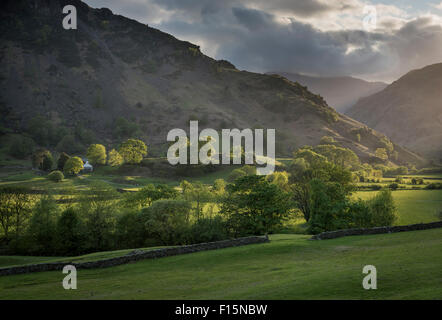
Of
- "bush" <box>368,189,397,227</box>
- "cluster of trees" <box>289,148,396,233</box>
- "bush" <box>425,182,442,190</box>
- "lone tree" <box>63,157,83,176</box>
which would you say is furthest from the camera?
"lone tree" <box>63,157,83,176</box>

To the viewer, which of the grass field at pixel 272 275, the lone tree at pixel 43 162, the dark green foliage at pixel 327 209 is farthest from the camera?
the lone tree at pixel 43 162

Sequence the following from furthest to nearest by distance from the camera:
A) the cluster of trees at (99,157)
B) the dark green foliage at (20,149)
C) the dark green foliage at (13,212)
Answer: the dark green foliage at (20,149), the cluster of trees at (99,157), the dark green foliage at (13,212)

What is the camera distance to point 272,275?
22031 millimetres

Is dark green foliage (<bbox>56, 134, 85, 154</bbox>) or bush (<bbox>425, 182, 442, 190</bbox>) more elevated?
dark green foliage (<bbox>56, 134, 85, 154</bbox>)

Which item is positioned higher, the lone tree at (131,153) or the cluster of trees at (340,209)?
the lone tree at (131,153)

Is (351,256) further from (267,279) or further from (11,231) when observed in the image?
(11,231)

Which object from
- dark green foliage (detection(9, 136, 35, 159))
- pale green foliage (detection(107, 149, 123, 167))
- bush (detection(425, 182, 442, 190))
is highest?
dark green foliage (detection(9, 136, 35, 159))

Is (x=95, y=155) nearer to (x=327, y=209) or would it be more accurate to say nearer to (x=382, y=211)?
(x=327, y=209)

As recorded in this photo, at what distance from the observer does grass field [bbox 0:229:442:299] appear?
54.0 feet

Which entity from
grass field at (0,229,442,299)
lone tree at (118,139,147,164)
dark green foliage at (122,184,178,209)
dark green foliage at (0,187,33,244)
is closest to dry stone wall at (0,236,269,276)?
grass field at (0,229,442,299)

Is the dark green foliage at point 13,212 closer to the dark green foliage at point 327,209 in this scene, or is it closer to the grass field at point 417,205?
the dark green foliage at point 327,209

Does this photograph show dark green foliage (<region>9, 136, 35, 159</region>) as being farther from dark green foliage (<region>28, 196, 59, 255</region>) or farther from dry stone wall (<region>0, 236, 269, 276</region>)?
dry stone wall (<region>0, 236, 269, 276</region>)

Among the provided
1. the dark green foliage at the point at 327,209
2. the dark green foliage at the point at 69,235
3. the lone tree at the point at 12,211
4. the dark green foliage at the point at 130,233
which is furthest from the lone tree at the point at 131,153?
the dark green foliage at the point at 327,209

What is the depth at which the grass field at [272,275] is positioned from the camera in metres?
16.5
